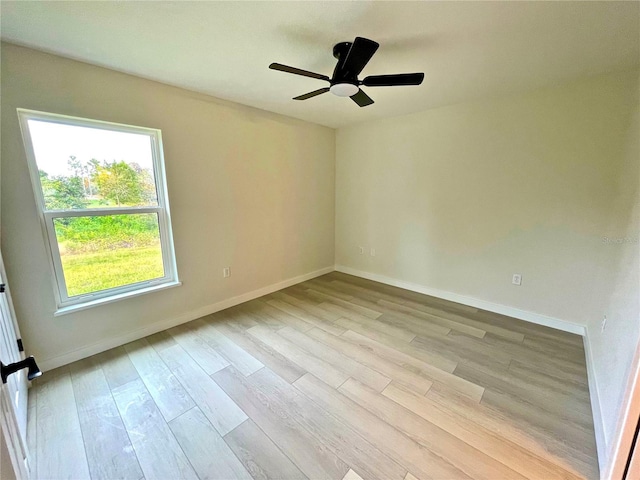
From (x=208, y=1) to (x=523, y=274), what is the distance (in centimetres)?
348

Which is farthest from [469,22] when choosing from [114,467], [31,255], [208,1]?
[31,255]

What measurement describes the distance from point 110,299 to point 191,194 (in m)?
1.18

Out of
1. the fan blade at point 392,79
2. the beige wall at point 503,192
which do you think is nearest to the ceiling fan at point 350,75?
the fan blade at point 392,79

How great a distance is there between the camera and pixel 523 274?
8.98 ft

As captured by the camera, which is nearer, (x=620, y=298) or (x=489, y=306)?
(x=620, y=298)

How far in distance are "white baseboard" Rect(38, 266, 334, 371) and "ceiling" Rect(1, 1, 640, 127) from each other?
2262mm

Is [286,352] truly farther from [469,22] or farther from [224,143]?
[469,22]

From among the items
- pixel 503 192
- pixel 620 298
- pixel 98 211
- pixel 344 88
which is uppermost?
pixel 344 88

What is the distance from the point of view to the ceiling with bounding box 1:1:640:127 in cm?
141

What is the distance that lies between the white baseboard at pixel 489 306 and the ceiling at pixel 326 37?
225 centimetres

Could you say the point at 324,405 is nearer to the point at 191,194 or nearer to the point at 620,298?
the point at 620,298

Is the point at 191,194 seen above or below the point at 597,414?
above

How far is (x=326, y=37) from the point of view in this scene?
1.67m

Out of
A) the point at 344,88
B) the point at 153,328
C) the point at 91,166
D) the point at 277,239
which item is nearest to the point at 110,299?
the point at 153,328
